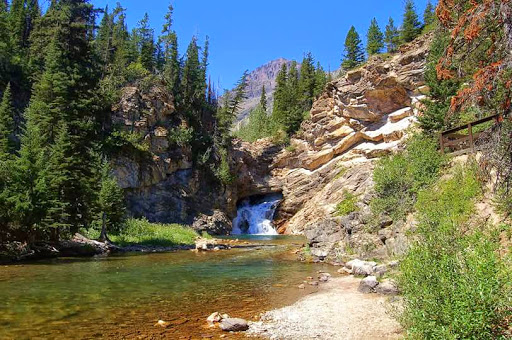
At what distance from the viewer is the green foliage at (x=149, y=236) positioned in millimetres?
32222

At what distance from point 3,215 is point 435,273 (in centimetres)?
2270

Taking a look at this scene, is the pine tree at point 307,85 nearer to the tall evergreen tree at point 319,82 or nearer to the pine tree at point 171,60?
the tall evergreen tree at point 319,82

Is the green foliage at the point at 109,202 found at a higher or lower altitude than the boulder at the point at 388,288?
higher

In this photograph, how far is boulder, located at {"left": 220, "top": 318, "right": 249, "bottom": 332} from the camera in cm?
892

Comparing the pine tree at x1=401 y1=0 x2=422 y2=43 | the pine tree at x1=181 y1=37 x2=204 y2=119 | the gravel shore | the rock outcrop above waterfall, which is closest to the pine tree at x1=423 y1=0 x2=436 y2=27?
the pine tree at x1=401 y1=0 x2=422 y2=43

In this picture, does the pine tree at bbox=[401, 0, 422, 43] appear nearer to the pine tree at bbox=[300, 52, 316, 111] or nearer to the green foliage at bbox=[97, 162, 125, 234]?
the pine tree at bbox=[300, 52, 316, 111]

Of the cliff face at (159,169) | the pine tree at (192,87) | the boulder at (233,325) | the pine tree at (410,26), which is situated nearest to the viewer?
the boulder at (233,325)

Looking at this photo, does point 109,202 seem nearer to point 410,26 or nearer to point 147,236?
point 147,236

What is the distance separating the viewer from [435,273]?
6289 millimetres

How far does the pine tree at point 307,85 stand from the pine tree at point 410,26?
22279mm

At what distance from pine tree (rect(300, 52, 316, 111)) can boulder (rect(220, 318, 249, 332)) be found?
2524 inches

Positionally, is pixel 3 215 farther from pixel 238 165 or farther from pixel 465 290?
pixel 238 165

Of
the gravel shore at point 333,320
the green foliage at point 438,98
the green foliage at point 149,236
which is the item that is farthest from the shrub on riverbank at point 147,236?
the green foliage at point 438,98

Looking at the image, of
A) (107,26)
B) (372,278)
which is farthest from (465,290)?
(107,26)
